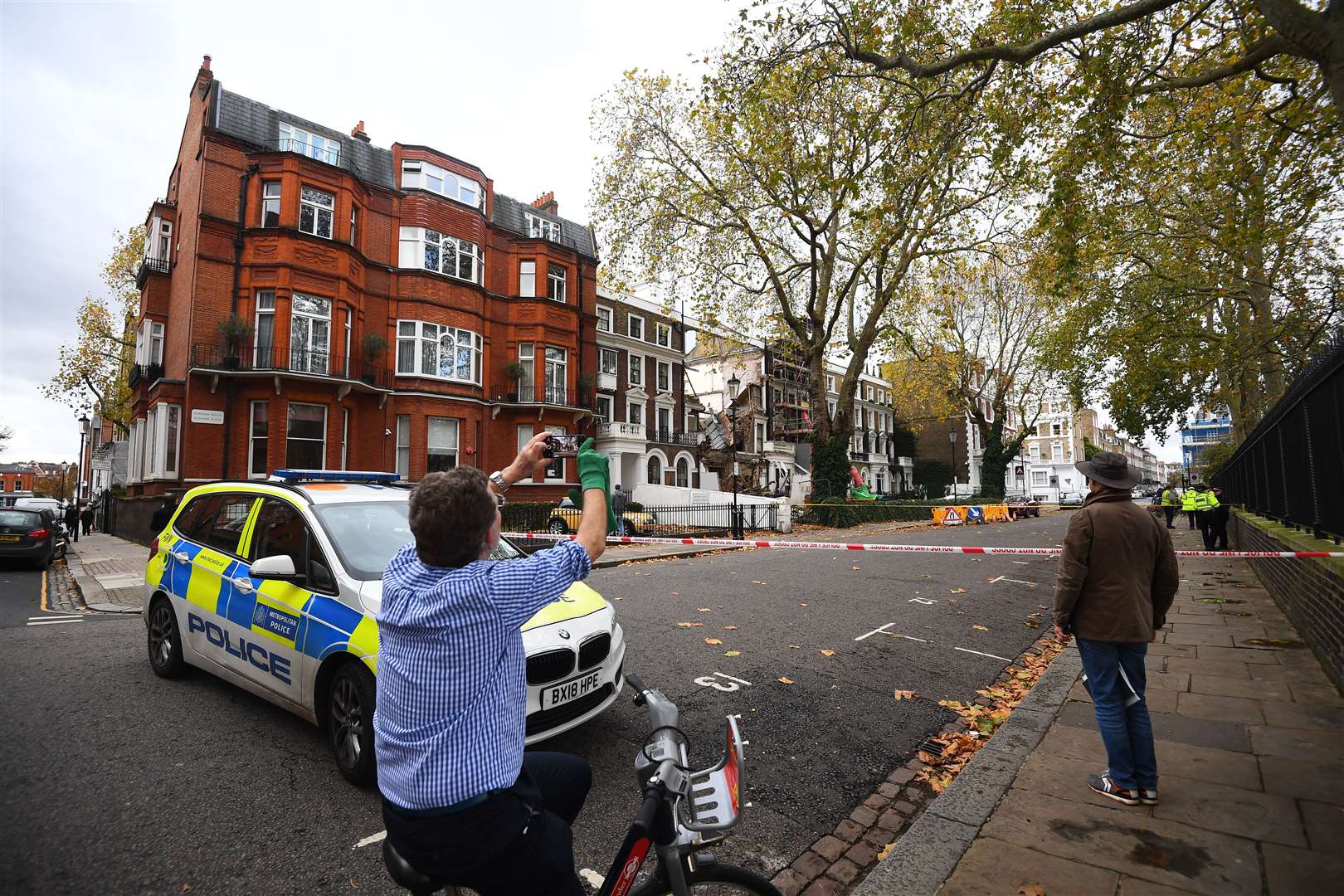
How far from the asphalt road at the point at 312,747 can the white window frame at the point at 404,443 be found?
15.3 metres

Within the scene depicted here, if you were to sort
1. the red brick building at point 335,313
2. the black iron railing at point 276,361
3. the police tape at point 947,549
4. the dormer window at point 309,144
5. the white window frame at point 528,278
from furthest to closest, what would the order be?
the white window frame at point 528,278
the dormer window at point 309,144
the red brick building at point 335,313
the black iron railing at point 276,361
the police tape at point 947,549

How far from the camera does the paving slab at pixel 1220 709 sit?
454 cm

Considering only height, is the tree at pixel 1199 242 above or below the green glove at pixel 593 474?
above

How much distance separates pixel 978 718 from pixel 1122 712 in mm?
1482

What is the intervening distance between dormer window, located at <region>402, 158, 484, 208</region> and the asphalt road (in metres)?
21.0

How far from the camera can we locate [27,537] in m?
14.8

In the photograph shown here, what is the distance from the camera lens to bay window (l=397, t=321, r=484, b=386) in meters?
23.7

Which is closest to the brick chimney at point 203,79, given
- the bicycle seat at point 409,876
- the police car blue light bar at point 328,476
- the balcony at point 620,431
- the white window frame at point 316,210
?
the white window frame at point 316,210

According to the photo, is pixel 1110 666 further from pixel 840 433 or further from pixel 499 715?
pixel 840 433

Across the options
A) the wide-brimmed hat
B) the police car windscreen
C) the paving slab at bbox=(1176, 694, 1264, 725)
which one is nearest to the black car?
the police car windscreen

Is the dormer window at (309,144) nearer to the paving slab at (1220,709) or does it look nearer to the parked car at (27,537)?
the parked car at (27,537)

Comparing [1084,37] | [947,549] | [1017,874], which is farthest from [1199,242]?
[1017,874]

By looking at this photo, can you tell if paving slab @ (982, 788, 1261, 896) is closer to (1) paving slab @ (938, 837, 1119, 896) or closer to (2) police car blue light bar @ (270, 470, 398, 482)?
(1) paving slab @ (938, 837, 1119, 896)

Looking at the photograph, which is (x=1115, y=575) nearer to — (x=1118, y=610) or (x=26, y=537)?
(x=1118, y=610)
